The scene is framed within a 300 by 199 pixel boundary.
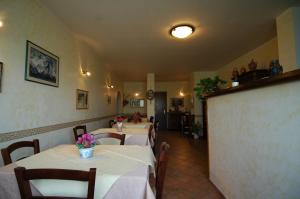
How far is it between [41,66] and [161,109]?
7.42 metres

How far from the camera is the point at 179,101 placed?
939 centimetres

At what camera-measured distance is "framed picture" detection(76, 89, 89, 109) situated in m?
3.60

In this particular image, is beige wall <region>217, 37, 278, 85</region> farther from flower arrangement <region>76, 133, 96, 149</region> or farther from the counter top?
flower arrangement <region>76, 133, 96, 149</region>

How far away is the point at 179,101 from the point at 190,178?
6709mm

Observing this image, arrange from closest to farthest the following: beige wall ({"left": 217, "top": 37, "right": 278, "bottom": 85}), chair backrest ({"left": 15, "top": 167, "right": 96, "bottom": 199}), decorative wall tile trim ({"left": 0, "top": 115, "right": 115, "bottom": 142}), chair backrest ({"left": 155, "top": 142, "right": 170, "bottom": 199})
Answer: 1. chair backrest ({"left": 15, "top": 167, "right": 96, "bottom": 199})
2. chair backrest ({"left": 155, "top": 142, "right": 170, "bottom": 199})
3. decorative wall tile trim ({"left": 0, "top": 115, "right": 115, "bottom": 142})
4. beige wall ({"left": 217, "top": 37, "right": 278, "bottom": 85})

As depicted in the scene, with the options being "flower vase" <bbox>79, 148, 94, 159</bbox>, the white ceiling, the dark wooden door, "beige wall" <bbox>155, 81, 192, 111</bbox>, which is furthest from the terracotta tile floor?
"beige wall" <bbox>155, 81, 192, 111</bbox>

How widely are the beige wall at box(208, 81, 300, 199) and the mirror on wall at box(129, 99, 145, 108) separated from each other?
7121mm

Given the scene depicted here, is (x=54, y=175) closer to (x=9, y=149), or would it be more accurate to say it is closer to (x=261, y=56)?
(x=9, y=149)

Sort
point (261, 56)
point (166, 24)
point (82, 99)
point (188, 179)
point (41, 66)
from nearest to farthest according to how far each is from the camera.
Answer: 1. point (41, 66)
2. point (188, 179)
3. point (166, 24)
4. point (82, 99)
5. point (261, 56)

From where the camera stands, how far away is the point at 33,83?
7.52 feet

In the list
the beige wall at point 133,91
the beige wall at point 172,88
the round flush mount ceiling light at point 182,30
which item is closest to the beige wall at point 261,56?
the round flush mount ceiling light at point 182,30

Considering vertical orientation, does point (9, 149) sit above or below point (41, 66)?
below

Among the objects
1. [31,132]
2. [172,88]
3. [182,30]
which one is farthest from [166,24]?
[172,88]

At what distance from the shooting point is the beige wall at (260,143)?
1.16m
